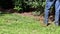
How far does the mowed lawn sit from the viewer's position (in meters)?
7.16

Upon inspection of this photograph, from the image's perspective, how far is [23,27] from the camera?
25.1ft

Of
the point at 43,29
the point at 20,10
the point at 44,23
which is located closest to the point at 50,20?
the point at 44,23

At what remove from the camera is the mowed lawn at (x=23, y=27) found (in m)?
7.16

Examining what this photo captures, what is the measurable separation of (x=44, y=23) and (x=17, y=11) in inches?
105

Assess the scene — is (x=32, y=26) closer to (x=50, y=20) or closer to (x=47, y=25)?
(x=47, y=25)

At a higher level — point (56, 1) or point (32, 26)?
point (56, 1)

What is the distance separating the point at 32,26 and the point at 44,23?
49 centimetres

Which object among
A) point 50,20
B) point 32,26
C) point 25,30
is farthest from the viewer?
point 50,20

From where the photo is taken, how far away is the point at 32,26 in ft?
25.5

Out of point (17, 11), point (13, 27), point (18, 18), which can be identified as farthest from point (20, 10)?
point (13, 27)

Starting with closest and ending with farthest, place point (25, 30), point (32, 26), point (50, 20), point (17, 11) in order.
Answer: point (25, 30) → point (32, 26) → point (50, 20) → point (17, 11)

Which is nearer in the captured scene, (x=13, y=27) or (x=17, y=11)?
(x=13, y=27)

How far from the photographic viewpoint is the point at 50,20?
8.60 meters

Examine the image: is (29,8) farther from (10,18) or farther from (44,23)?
(44,23)
